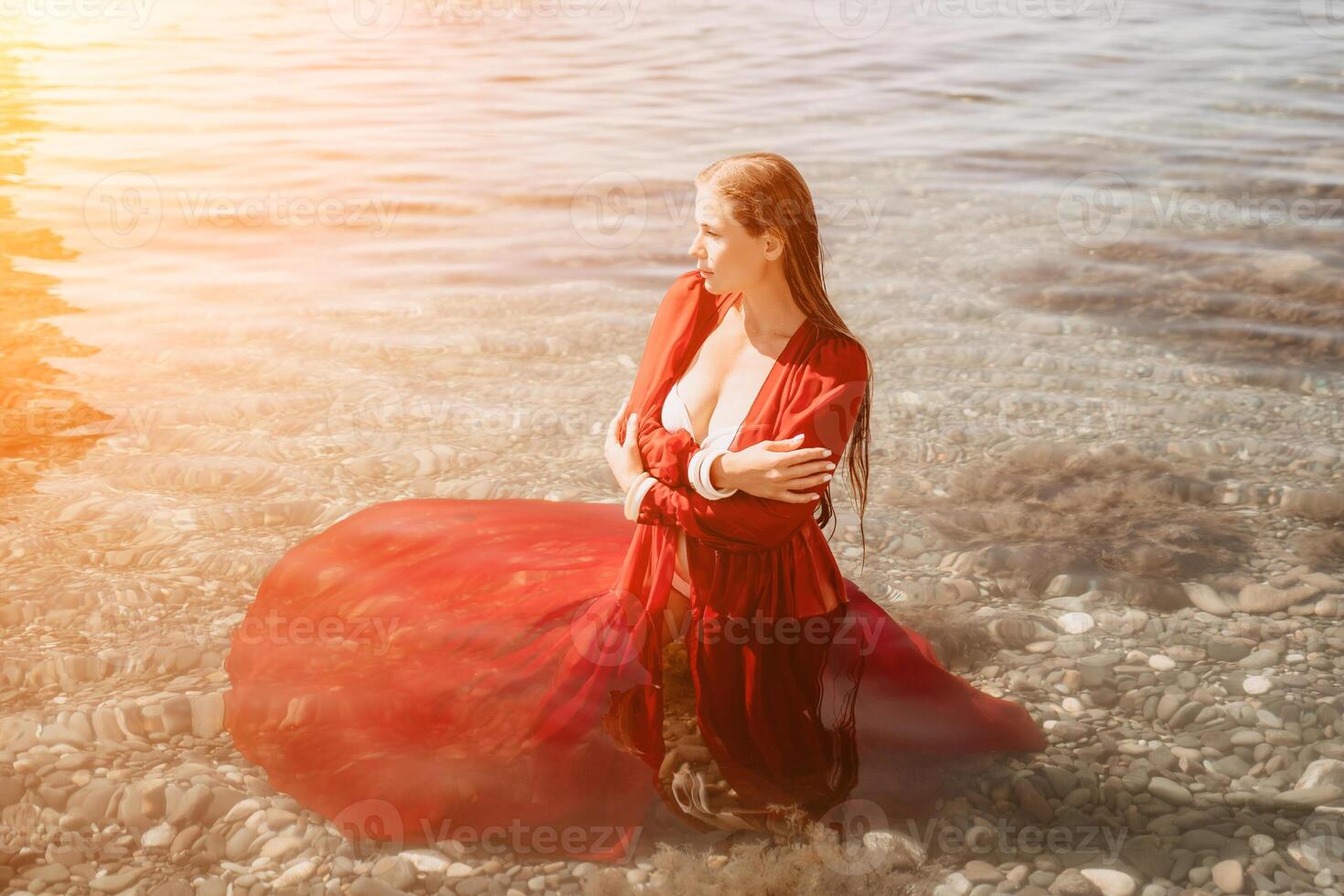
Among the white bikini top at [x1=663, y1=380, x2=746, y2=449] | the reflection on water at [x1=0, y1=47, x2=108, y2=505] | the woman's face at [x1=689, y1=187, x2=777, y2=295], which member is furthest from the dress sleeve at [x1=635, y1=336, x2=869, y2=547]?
the reflection on water at [x1=0, y1=47, x2=108, y2=505]

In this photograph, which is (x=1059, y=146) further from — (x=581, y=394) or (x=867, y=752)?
(x=867, y=752)

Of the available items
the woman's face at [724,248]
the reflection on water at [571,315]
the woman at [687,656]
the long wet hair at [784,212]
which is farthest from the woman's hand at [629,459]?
the reflection on water at [571,315]

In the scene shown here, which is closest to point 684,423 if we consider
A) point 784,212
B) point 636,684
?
point 784,212

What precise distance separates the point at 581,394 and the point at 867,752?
3734 millimetres

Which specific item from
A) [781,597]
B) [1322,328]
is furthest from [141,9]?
[781,597]

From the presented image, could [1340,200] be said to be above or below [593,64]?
below

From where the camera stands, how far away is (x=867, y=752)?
12.4 feet

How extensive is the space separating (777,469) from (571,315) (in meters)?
5.46

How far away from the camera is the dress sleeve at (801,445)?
3158mm

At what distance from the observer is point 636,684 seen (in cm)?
362

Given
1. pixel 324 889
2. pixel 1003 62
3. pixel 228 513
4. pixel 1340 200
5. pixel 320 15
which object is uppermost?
pixel 320 15

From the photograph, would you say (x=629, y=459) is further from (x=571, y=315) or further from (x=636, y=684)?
(x=571, y=315)

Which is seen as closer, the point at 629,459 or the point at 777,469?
the point at 777,469

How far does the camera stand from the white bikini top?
3314mm
